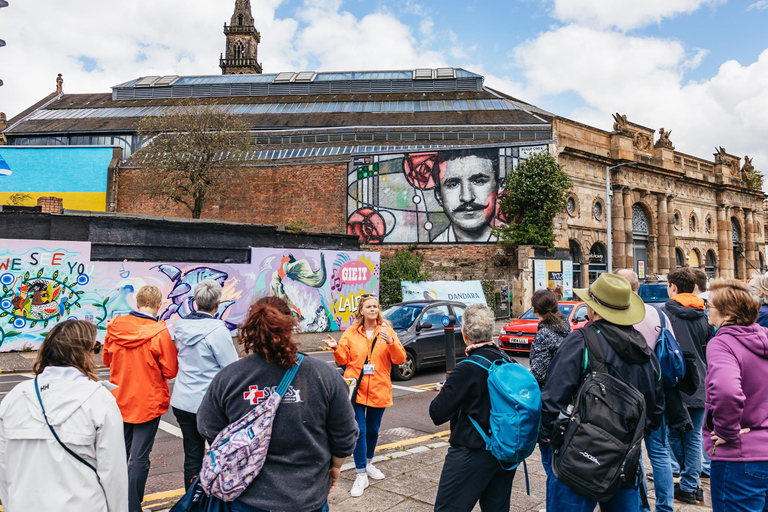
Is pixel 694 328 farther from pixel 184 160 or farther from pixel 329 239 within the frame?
pixel 184 160

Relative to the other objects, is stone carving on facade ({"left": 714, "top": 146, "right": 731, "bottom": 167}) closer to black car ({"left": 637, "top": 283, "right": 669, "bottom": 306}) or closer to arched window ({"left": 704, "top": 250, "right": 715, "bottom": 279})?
arched window ({"left": 704, "top": 250, "right": 715, "bottom": 279})

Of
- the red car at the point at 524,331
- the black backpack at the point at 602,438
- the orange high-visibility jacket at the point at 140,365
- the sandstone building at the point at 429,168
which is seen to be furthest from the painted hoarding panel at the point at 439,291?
the black backpack at the point at 602,438

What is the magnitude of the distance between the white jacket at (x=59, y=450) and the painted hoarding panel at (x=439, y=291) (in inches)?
703

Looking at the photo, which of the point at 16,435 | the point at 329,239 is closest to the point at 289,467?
the point at 16,435

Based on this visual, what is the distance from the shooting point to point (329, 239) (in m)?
19.6

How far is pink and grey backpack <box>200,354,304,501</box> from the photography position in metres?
2.42

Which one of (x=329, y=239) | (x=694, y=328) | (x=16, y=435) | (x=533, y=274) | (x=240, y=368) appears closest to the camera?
(x=16, y=435)

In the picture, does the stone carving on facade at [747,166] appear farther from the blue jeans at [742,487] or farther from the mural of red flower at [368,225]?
the blue jeans at [742,487]

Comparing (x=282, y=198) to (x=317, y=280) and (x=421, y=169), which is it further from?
(x=317, y=280)

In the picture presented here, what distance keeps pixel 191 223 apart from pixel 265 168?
15.9m

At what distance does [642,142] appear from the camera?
3494 cm

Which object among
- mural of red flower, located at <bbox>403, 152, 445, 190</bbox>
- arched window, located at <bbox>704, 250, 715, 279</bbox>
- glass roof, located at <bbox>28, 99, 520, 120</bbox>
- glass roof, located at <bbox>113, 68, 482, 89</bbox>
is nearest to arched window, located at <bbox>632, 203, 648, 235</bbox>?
arched window, located at <bbox>704, 250, 715, 279</bbox>

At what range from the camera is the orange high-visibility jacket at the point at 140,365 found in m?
4.06

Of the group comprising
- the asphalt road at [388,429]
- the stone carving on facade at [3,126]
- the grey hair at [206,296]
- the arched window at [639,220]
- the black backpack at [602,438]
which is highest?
the stone carving on facade at [3,126]
